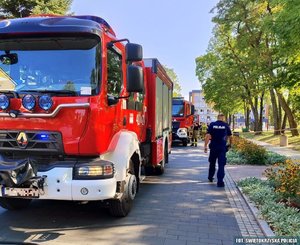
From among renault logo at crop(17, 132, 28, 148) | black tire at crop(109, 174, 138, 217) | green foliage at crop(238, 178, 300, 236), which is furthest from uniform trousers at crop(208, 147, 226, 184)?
renault logo at crop(17, 132, 28, 148)

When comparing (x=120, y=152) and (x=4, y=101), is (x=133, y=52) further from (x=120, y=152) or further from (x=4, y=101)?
(x=4, y=101)

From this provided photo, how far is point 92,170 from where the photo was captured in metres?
4.98

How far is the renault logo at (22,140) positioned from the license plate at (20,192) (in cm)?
60

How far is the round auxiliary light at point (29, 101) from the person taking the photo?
496 centimetres

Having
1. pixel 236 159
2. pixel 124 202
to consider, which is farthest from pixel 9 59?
pixel 236 159

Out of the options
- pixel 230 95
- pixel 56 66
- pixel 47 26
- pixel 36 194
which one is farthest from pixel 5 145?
pixel 230 95

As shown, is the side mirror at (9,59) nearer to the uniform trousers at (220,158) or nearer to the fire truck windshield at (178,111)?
the uniform trousers at (220,158)

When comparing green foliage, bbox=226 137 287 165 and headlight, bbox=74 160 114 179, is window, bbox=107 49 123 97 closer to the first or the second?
headlight, bbox=74 160 114 179

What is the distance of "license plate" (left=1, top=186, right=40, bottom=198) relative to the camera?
4945 mm

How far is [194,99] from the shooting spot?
384ft

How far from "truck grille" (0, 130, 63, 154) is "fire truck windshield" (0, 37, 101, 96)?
0.60 meters

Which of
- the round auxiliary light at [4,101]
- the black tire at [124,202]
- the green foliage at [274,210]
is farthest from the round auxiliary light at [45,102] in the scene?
the green foliage at [274,210]

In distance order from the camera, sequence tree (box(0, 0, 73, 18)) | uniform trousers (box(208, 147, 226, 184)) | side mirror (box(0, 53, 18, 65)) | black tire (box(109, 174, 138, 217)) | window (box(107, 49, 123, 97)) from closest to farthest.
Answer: side mirror (box(0, 53, 18, 65)) < window (box(107, 49, 123, 97)) < black tire (box(109, 174, 138, 217)) < uniform trousers (box(208, 147, 226, 184)) < tree (box(0, 0, 73, 18))

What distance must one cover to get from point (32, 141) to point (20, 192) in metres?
0.70
